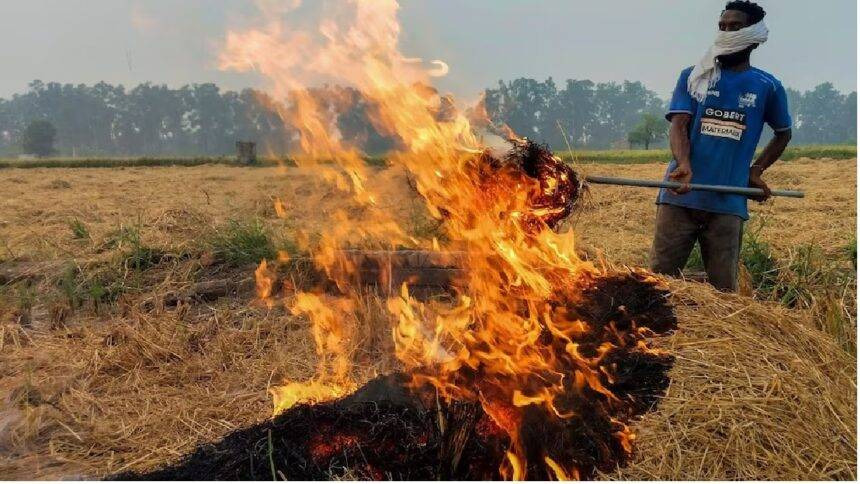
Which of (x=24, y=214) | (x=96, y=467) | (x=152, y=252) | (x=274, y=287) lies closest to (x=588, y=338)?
(x=96, y=467)

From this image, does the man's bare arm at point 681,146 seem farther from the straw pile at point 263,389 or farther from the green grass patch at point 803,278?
the green grass patch at point 803,278

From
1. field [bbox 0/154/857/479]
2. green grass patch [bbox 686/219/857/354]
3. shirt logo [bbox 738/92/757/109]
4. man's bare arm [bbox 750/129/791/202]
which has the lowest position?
field [bbox 0/154/857/479]

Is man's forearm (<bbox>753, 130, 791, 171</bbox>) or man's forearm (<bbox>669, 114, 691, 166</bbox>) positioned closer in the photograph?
man's forearm (<bbox>669, 114, 691, 166</bbox>)

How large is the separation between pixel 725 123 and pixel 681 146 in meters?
0.33

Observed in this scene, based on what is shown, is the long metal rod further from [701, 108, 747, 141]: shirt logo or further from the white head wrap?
the white head wrap

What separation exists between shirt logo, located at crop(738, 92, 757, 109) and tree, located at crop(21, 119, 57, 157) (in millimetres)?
87306

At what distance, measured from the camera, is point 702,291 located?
140 inches

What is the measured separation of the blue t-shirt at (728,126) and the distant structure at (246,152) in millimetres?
22105

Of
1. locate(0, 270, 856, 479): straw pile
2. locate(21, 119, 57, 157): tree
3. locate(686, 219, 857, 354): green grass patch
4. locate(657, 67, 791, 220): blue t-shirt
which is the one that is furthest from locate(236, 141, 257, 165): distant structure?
locate(21, 119, 57, 157): tree

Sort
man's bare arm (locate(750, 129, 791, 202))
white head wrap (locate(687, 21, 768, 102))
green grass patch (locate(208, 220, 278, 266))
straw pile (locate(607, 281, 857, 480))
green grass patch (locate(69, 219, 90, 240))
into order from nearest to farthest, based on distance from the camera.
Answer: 1. straw pile (locate(607, 281, 857, 480))
2. white head wrap (locate(687, 21, 768, 102))
3. man's bare arm (locate(750, 129, 791, 202))
4. green grass patch (locate(208, 220, 278, 266))
5. green grass patch (locate(69, 219, 90, 240))

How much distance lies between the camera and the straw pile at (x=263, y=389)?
2.59 meters

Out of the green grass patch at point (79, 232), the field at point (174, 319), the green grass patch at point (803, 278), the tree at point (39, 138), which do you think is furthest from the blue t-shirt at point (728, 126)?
the tree at point (39, 138)

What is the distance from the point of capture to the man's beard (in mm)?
4207

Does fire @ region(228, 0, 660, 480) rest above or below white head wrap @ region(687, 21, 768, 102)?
below
